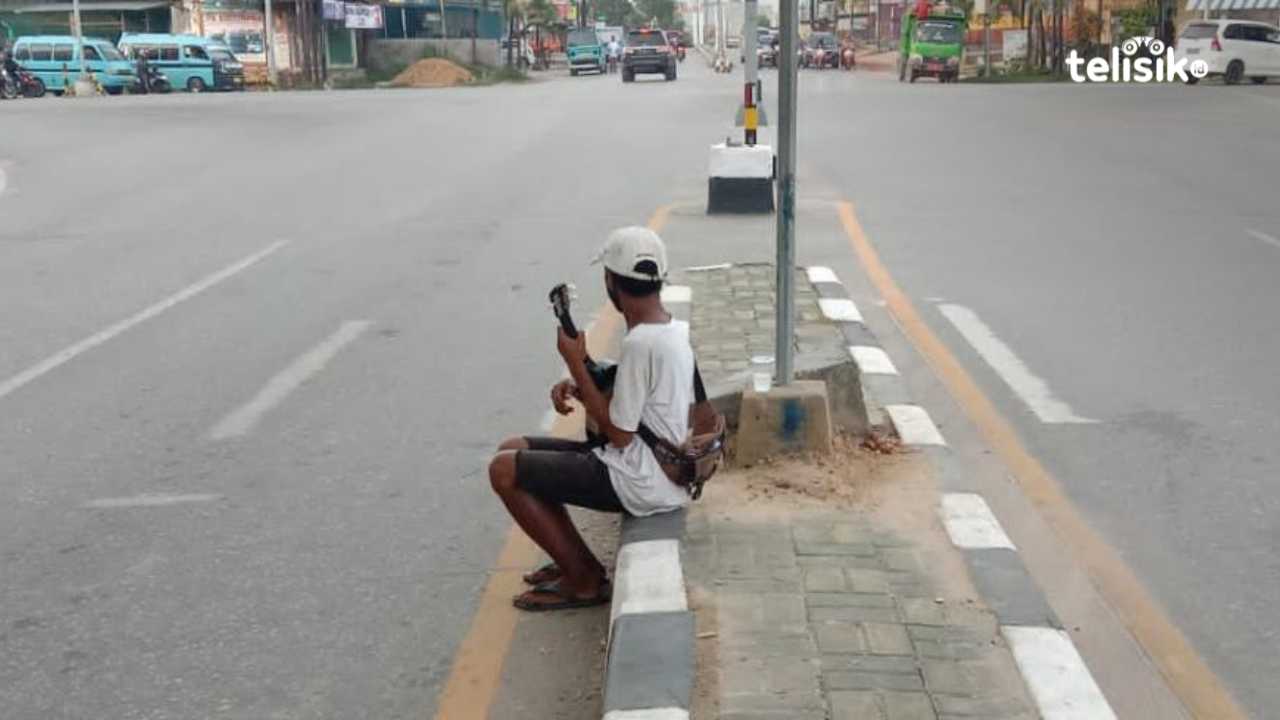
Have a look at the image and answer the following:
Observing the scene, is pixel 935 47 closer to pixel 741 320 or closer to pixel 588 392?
pixel 741 320

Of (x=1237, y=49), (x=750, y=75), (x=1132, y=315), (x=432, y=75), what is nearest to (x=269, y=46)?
(x=432, y=75)

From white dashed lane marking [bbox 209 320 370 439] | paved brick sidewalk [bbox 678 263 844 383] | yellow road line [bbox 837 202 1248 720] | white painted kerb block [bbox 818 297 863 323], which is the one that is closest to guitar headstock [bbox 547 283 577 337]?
paved brick sidewalk [bbox 678 263 844 383]

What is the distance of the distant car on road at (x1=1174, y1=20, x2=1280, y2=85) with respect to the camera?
1549 inches

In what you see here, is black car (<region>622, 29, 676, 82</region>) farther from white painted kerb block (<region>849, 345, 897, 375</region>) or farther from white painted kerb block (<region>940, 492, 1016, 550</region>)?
white painted kerb block (<region>940, 492, 1016, 550</region>)

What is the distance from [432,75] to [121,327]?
152 ft

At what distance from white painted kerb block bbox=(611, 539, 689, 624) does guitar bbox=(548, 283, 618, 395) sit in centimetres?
53

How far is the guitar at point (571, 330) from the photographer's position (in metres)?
4.61

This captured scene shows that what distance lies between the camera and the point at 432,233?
13.5m

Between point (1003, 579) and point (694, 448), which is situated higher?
point (694, 448)

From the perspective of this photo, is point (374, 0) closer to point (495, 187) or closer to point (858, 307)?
point (495, 187)

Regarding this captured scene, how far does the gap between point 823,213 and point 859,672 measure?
1096 cm

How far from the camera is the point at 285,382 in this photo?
7996mm

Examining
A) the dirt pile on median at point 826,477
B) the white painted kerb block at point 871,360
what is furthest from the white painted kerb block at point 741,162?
the dirt pile on median at point 826,477

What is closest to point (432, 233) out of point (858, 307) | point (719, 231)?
point (719, 231)
